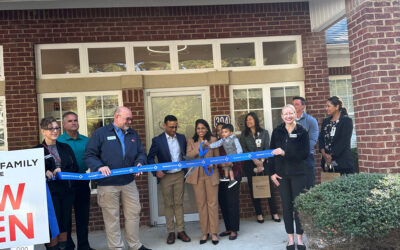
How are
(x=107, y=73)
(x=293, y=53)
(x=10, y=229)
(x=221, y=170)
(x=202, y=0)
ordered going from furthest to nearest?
(x=293, y=53) → (x=107, y=73) → (x=202, y=0) → (x=221, y=170) → (x=10, y=229)

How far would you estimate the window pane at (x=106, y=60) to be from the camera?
6273 mm

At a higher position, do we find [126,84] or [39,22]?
[39,22]

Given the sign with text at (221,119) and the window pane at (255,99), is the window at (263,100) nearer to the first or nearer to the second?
the window pane at (255,99)

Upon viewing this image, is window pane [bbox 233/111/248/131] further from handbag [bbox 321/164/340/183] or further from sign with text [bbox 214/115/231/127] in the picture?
handbag [bbox 321/164/340/183]

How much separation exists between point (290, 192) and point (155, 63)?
10.8 feet

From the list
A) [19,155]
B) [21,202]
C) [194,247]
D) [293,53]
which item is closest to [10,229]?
[21,202]

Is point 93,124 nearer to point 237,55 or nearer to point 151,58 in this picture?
point 151,58

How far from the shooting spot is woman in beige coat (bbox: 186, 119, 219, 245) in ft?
16.8

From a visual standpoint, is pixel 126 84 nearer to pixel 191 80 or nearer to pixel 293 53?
pixel 191 80

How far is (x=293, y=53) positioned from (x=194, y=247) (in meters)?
3.89

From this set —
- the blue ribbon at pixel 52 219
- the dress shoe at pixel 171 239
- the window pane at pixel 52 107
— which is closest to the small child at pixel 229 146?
the dress shoe at pixel 171 239

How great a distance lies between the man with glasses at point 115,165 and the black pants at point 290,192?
1826 mm

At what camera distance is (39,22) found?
20.0ft

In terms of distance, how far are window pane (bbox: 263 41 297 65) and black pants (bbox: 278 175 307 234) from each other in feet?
9.16
